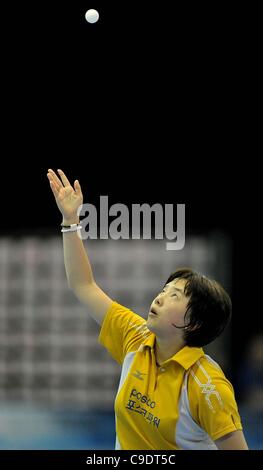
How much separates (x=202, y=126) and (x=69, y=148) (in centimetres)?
81

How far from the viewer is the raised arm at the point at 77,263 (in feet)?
7.57

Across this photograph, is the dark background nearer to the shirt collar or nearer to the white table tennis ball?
the white table tennis ball

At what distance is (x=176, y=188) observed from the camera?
5.04 metres

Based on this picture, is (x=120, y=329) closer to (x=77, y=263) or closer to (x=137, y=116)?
(x=77, y=263)

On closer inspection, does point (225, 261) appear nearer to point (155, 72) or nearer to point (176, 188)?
point (176, 188)

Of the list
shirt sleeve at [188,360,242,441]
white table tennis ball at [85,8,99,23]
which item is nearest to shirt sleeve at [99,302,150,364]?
shirt sleeve at [188,360,242,441]

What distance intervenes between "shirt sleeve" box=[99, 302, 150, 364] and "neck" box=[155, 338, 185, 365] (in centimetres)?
10

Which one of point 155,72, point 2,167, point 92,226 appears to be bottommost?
point 92,226

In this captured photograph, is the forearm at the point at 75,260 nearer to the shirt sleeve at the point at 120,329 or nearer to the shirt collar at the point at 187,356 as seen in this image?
the shirt sleeve at the point at 120,329

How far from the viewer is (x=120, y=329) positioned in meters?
2.32

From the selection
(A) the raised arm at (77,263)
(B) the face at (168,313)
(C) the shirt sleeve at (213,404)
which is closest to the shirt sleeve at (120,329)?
(A) the raised arm at (77,263)

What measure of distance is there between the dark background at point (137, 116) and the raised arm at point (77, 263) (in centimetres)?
175
